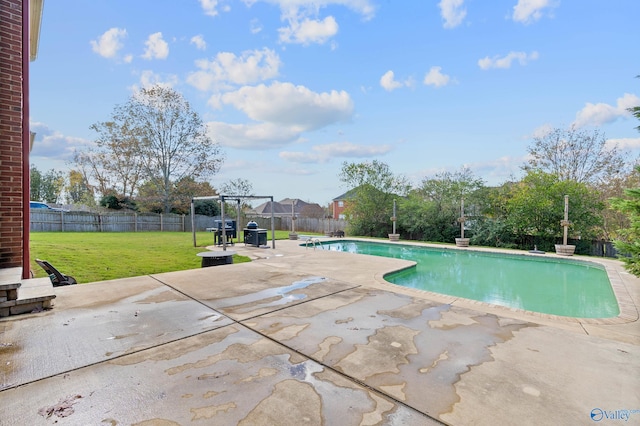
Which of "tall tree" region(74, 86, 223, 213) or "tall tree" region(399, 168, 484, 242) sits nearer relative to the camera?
"tall tree" region(399, 168, 484, 242)

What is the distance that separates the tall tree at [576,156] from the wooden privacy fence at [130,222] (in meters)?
12.1

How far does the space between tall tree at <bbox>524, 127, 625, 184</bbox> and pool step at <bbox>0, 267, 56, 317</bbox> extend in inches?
729

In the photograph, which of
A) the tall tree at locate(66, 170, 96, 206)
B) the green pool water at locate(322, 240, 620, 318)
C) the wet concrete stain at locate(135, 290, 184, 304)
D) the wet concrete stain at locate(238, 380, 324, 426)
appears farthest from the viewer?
the tall tree at locate(66, 170, 96, 206)

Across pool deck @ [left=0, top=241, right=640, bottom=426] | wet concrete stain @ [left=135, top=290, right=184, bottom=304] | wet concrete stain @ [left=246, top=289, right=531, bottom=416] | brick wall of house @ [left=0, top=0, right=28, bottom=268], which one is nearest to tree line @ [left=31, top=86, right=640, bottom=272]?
pool deck @ [left=0, top=241, right=640, bottom=426]

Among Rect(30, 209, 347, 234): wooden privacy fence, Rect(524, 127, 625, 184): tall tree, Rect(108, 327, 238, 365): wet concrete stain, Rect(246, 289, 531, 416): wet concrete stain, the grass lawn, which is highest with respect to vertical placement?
Rect(524, 127, 625, 184): tall tree

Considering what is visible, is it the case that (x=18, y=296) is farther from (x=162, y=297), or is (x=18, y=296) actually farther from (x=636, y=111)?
(x=636, y=111)

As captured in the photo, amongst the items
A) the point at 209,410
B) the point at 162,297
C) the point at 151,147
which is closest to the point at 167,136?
the point at 151,147

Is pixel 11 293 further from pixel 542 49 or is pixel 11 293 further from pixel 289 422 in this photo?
pixel 542 49

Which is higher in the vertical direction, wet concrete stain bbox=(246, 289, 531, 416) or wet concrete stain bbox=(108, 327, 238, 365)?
wet concrete stain bbox=(108, 327, 238, 365)

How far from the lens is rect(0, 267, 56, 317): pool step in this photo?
374 cm

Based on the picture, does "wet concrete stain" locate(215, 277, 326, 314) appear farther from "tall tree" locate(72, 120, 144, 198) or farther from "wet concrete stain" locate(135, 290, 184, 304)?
"tall tree" locate(72, 120, 144, 198)

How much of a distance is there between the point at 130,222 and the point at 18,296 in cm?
1862

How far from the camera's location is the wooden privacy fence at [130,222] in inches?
677

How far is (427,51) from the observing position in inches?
447
